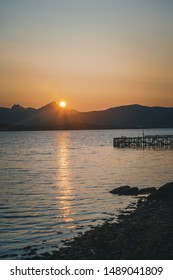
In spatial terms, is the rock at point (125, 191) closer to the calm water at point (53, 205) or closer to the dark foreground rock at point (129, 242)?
the calm water at point (53, 205)

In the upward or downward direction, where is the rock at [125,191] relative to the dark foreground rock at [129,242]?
downward

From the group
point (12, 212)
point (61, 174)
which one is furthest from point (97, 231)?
point (61, 174)

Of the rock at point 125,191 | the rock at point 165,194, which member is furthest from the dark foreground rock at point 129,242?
the rock at point 125,191

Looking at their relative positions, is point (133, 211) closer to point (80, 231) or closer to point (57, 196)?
point (80, 231)

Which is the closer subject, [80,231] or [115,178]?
[80,231]

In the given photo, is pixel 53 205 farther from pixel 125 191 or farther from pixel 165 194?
pixel 165 194

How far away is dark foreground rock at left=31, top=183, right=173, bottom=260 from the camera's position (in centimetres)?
1176

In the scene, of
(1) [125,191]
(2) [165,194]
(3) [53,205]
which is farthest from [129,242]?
(1) [125,191]

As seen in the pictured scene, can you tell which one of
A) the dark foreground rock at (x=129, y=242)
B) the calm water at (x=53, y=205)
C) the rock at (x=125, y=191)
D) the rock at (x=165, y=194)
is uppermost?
the rock at (x=165, y=194)

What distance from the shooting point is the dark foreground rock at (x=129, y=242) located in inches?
463

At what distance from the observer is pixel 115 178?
1464 inches

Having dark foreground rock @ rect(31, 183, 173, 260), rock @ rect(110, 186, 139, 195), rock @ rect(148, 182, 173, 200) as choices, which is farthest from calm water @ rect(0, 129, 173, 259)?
rock @ rect(148, 182, 173, 200)

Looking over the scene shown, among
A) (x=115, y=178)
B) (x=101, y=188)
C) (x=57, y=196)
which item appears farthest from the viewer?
(x=115, y=178)

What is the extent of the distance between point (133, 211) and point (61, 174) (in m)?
22.5
